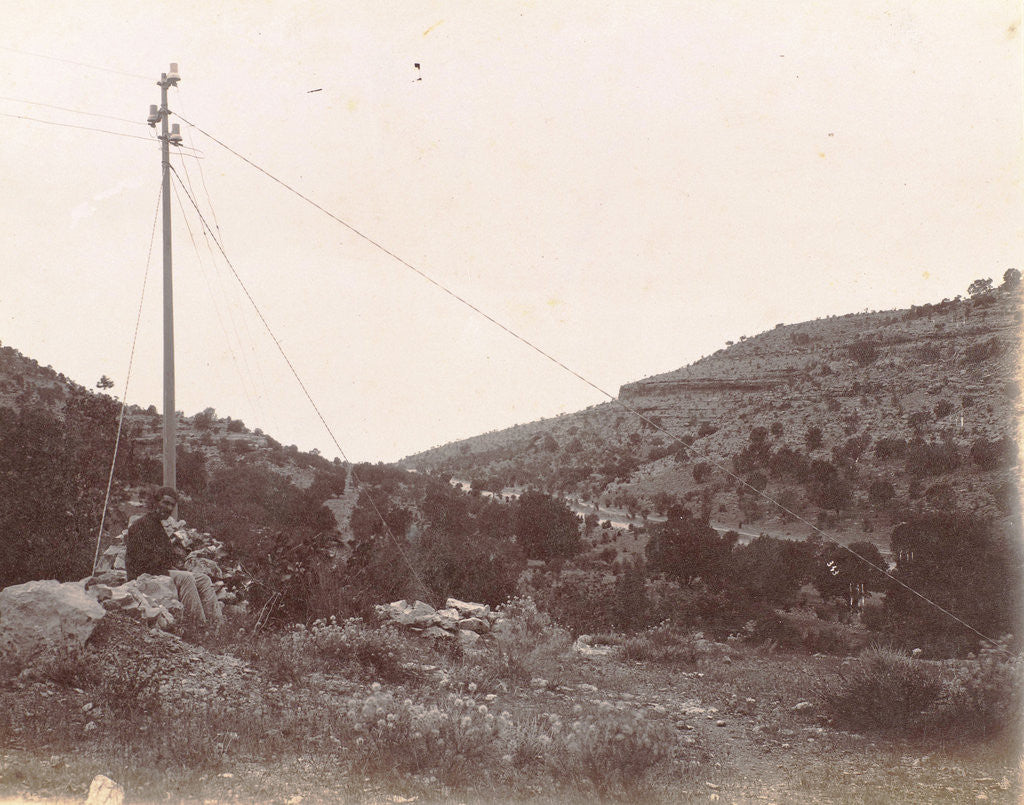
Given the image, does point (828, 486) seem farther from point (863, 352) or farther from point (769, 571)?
point (863, 352)

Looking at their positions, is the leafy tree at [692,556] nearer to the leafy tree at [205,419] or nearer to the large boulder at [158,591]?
the large boulder at [158,591]

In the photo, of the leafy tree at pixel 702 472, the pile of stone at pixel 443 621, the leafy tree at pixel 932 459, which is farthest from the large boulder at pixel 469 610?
the leafy tree at pixel 702 472

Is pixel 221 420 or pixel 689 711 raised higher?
pixel 221 420

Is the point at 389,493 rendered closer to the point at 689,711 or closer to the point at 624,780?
the point at 689,711

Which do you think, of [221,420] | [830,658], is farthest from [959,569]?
[221,420]

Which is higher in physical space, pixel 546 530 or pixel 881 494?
pixel 881 494

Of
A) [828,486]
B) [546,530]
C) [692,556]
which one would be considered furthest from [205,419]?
[828,486]
